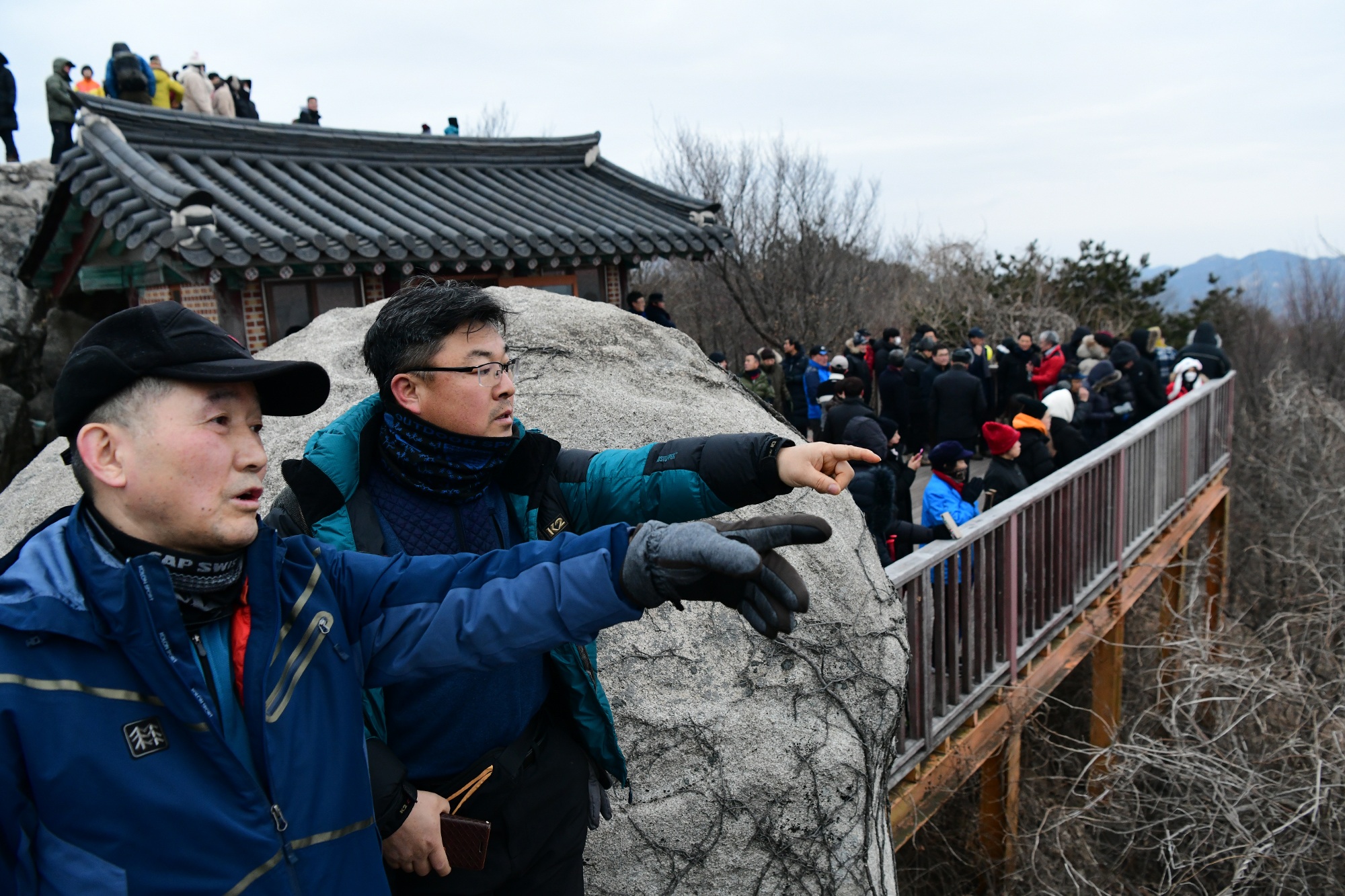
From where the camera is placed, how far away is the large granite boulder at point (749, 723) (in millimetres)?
3004

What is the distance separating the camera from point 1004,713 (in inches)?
203

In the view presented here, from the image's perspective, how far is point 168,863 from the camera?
129cm

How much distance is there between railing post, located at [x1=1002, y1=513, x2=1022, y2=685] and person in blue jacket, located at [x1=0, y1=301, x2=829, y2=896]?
3.75m

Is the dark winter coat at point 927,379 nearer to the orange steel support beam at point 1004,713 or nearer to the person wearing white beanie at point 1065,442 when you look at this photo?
the person wearing white beanie at point 1065,442

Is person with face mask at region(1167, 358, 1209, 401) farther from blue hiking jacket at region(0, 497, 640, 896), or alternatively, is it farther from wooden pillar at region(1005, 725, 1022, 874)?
blue hiking jacket at region(0, 497, 640, 896)

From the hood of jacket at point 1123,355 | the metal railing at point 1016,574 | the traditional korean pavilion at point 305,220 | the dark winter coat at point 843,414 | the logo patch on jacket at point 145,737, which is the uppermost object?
the traditional korean pavilion at point 305,220

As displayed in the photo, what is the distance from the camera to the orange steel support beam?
4402mm

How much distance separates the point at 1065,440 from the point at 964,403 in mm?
1676

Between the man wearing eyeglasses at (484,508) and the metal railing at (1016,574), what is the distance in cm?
212

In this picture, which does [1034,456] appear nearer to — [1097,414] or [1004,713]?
[1004,713]

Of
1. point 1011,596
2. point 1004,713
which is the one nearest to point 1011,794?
point 1004,713

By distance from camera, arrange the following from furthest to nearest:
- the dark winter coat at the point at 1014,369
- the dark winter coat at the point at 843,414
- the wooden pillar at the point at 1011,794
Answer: the dark winter coat at the point at 1014,369, the dark winter coat at the point at 843,414, the wooden pillar at the point at 1011,794

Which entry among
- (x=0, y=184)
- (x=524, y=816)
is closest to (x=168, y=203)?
(x=524, y=816)

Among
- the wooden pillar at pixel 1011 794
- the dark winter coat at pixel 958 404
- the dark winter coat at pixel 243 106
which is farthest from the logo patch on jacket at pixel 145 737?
the dark winter coat at pixel 243 106
